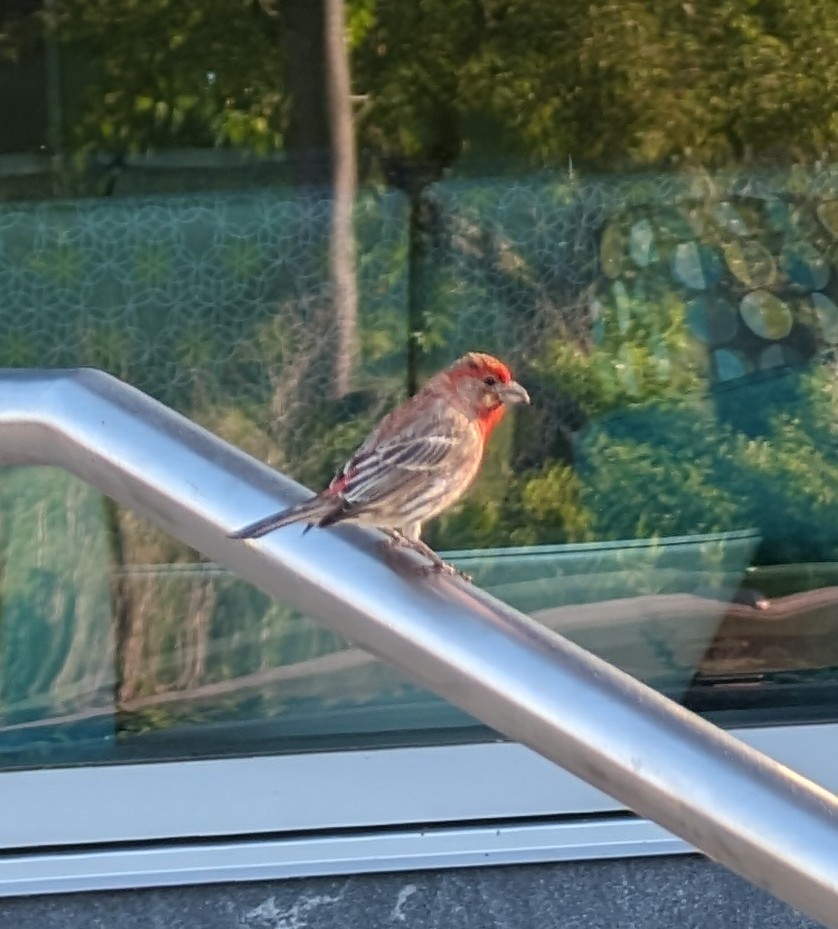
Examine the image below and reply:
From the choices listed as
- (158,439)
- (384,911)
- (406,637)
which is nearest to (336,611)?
(406,637)

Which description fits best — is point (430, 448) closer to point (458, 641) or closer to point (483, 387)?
point (483, 387)

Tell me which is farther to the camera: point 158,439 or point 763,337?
point 763,337

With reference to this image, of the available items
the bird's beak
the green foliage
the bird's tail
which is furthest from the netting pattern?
the bird's tail

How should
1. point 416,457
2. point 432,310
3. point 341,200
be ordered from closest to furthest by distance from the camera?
point 416,457
point 341,200
point 432,310

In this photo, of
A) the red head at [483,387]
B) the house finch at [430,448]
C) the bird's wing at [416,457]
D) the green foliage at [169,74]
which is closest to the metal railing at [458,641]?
the house finch at [430,448]

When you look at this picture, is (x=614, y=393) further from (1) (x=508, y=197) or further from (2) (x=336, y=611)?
(2) (x=336, y=611)

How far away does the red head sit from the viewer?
2500 mm

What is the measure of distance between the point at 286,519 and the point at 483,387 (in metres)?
1.32

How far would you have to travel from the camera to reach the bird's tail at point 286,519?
3.93 ft

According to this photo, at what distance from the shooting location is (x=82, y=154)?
3027 mm

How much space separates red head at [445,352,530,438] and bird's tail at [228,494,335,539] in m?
1.12

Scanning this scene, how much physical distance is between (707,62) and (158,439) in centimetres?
236

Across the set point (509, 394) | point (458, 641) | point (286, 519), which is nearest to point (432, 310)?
point (509, 394)

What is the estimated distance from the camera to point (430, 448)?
2.35 meters
